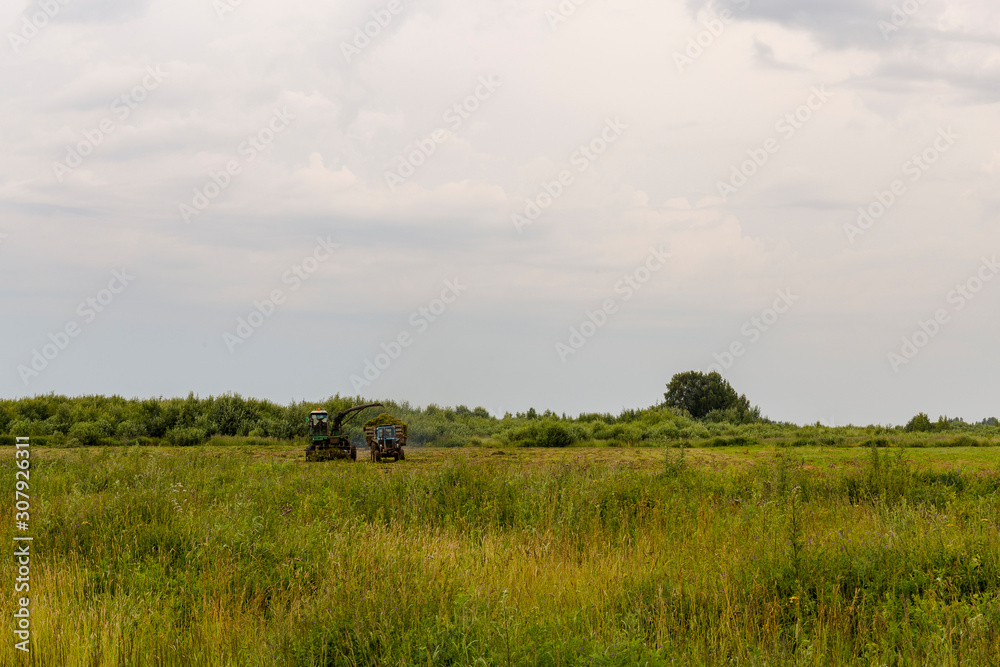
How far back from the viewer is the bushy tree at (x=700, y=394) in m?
35.6

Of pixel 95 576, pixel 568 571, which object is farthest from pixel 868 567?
pixel 95 576

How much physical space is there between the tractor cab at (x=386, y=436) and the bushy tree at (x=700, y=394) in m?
22.1

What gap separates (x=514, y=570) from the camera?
648 cm

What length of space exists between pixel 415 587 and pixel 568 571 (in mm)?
1685

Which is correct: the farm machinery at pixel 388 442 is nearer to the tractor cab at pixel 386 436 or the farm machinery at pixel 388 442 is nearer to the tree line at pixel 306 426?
the tractor cab at pixel 386 436

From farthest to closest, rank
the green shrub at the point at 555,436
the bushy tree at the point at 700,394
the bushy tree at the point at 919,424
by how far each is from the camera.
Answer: the bushy tree at the point at 700,394, the bushy tree at the point at 919,424, the green shrub at the point at 555,436

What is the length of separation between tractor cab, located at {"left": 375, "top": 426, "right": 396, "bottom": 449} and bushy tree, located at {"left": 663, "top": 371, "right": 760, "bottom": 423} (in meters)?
22.1

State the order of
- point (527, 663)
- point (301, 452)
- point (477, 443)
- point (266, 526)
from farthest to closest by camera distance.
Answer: point (477, 443), point (301, 452), point (266, 526), point (527, 663)

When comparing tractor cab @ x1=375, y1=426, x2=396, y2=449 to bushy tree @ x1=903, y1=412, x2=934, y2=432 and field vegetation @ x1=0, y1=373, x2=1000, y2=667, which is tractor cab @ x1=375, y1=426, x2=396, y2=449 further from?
bushy tree @ x1=903, y1=412, x2=934, y2=432

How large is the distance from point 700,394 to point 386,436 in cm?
2381

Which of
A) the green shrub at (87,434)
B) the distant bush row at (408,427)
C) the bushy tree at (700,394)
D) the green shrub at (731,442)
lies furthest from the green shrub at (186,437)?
the bushy tree at (700,394)

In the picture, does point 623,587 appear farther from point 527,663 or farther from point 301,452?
point 301,452

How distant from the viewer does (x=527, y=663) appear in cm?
435

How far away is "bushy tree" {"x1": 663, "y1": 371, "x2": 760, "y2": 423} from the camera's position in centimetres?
3559
